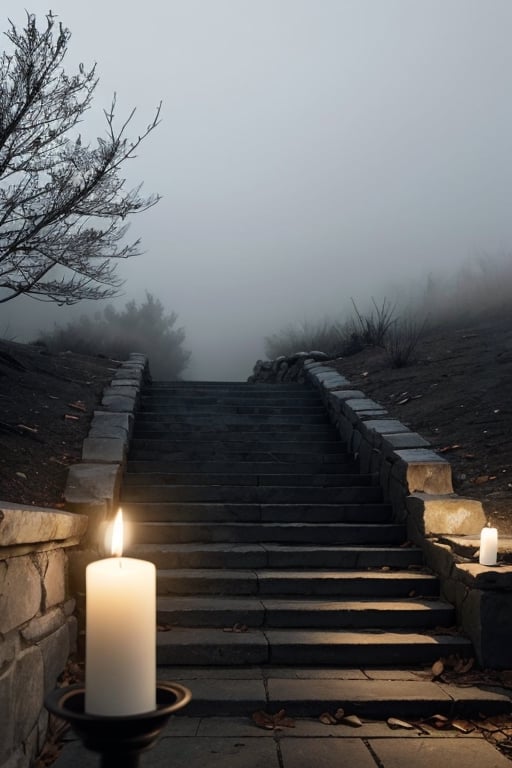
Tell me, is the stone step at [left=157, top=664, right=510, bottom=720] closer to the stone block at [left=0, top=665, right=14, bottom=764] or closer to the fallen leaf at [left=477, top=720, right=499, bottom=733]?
the fallen leaf at [left=477, top=720, right=499, bottom=733]

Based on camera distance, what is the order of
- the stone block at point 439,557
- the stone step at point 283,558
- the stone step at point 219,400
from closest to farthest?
the stone block at point 439,557
the stone step at point 283,558
the stone step at point 219,400

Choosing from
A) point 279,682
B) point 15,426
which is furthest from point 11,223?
point 279,682

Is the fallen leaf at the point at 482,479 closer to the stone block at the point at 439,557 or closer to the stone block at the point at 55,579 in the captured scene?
the stone block at the point at 439,557

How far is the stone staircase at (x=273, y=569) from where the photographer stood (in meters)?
4.23

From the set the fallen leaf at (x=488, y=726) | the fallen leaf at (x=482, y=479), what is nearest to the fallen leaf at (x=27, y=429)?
the fallen leaf at (x=482, y=479)

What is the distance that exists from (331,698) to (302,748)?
1.56ft

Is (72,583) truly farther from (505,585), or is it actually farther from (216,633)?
(505,585)

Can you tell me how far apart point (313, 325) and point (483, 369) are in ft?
33.6

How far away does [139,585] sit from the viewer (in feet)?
3.44

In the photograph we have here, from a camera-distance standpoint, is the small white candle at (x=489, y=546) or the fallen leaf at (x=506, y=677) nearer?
the fallen leaf at (x=506, y=677)

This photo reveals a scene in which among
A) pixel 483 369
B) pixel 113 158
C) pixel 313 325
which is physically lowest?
pixel 483 369

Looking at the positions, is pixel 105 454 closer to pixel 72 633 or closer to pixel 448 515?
pixel 72 633

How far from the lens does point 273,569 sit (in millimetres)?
5410

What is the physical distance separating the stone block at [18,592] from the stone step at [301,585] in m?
1.79
